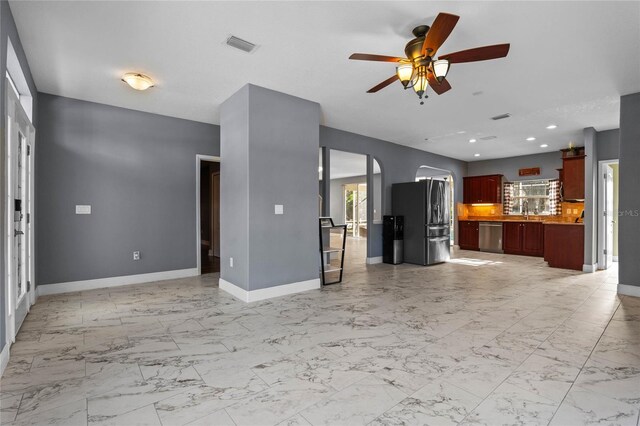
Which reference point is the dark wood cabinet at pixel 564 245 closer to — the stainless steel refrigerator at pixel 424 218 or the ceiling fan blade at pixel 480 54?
the stainless steel refrigerator at pixel 424 218

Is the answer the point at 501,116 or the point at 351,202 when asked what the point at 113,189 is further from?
the point at 351,202

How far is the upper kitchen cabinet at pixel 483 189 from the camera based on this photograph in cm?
902

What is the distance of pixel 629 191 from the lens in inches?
171

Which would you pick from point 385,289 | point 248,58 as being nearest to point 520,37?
point 248,58

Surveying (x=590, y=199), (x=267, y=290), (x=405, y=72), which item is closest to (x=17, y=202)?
(x=267, y=290)

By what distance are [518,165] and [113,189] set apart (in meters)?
9.63

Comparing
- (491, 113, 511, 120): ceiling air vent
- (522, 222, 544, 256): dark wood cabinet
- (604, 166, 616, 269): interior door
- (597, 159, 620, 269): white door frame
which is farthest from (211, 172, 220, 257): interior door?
(604, 166, 616, 269): interior door

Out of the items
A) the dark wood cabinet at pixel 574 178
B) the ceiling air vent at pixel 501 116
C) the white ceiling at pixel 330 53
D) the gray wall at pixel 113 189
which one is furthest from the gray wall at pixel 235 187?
the dark wood cabinet at pixel 574 178

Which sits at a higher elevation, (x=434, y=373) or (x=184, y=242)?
(x=184, y=242)

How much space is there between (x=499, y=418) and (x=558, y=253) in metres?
5.99

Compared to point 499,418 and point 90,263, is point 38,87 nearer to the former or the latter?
point 90,263

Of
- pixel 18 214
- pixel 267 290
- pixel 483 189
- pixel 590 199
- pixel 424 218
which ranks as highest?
pixel 483 189

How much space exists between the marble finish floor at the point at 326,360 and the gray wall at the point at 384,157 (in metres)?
2.79

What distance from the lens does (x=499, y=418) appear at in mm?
1729
